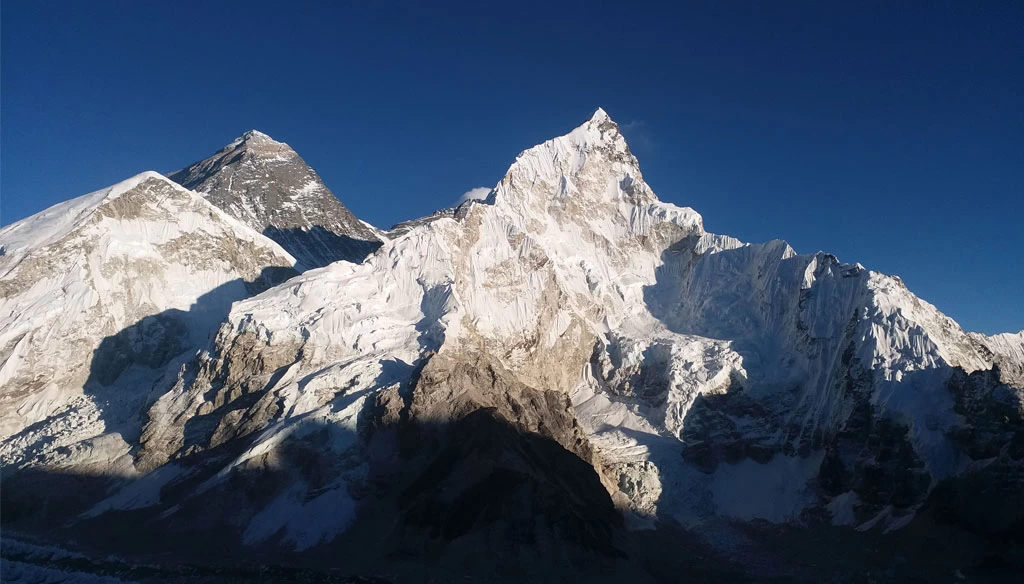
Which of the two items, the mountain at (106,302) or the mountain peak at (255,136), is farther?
the mountain peak at (255,136)

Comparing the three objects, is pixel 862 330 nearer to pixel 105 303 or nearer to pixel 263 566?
pixel 263 566

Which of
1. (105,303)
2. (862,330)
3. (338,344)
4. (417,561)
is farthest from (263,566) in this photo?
(862,330)

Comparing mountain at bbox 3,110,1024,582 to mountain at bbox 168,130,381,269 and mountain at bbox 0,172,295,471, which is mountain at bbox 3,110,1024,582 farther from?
mountain at bbox 168,130,381,269

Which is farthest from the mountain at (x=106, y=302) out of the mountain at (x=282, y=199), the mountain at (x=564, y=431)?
the mountain at (x=282, y=199)

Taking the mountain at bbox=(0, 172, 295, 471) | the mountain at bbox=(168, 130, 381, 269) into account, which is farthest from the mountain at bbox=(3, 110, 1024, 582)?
the mountain at bbox=(168, 130, 381, 269)

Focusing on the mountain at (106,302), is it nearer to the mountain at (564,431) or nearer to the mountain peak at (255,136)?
the mountain at (564,431)

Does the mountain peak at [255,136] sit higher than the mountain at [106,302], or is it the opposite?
the mountain peak at [255,136]
